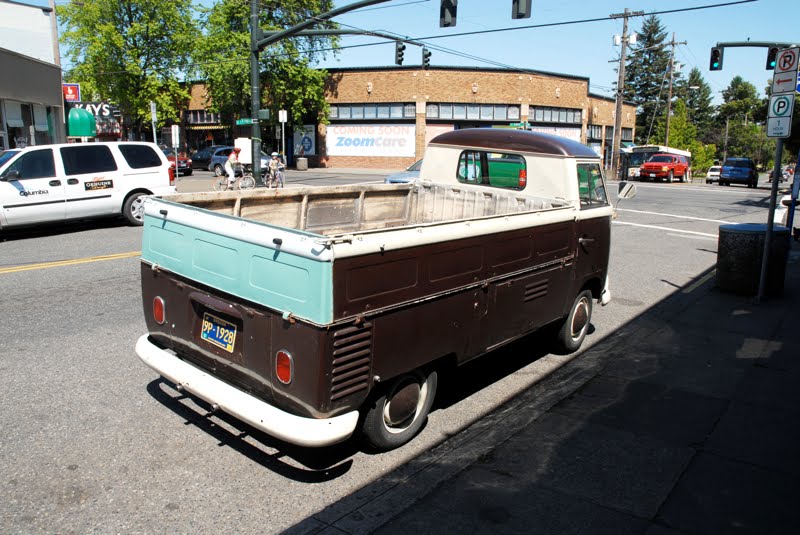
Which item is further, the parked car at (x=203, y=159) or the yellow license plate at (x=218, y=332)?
the parked car at (x=203, y=159)

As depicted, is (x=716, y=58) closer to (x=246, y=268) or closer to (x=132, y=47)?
(x=246, y=268)

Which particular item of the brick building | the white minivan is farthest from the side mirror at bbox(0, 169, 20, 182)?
the brick building

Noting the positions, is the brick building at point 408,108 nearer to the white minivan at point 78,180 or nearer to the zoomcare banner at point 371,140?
the zoomcare banner at point 371,140

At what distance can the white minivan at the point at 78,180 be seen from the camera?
38.1 feet

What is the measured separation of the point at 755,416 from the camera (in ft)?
16.3

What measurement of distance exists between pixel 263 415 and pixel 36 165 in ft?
34.9

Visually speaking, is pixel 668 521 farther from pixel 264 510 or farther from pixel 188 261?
pixel 188 261

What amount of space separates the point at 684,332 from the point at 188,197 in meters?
5.74

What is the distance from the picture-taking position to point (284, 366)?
142 inches

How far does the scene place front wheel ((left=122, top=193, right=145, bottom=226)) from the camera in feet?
43.4

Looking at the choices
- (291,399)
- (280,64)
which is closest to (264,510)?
(291,399)

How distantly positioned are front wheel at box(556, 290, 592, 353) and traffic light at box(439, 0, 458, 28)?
521 inches

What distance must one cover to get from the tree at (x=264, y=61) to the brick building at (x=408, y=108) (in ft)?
10.4

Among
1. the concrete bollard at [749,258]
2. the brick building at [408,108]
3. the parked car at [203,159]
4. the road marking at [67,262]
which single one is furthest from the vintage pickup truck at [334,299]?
the brick building at [408,108]
